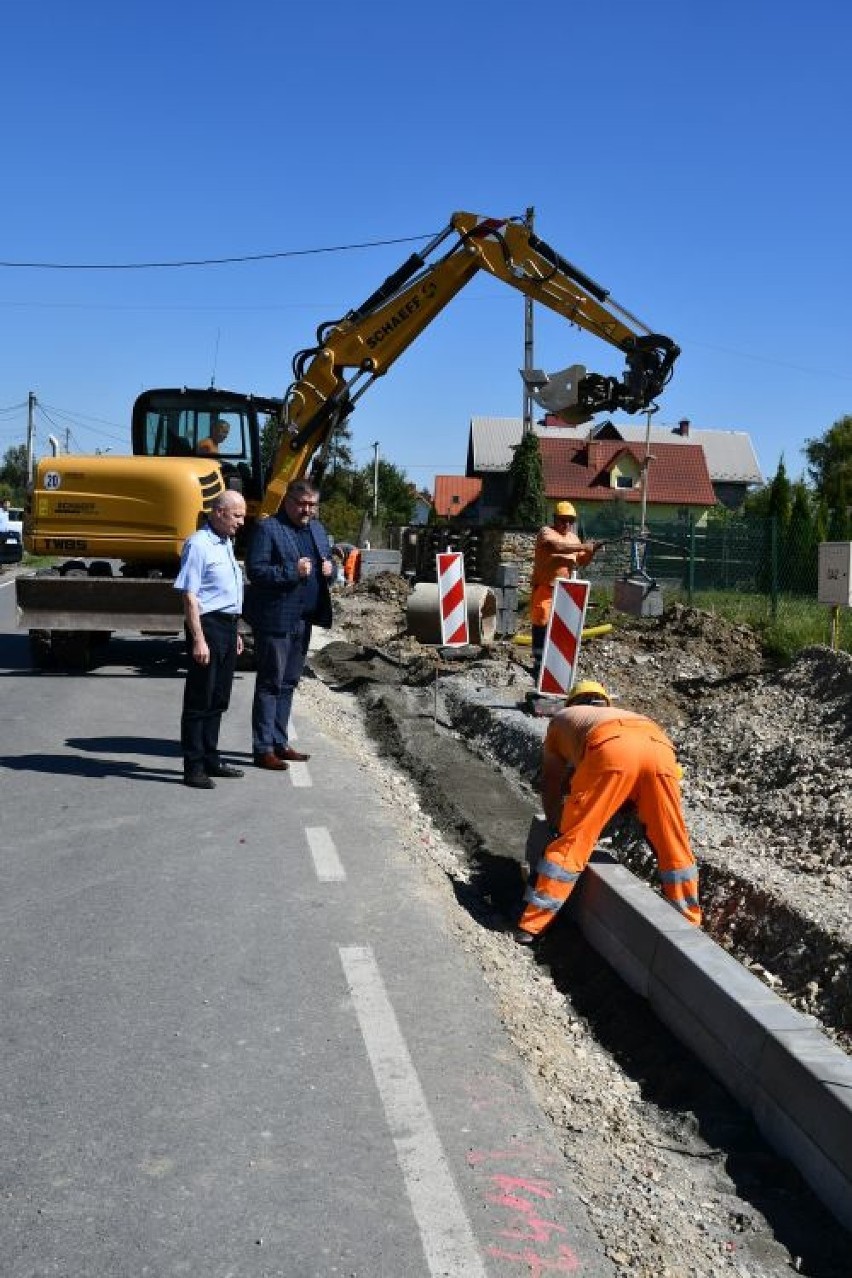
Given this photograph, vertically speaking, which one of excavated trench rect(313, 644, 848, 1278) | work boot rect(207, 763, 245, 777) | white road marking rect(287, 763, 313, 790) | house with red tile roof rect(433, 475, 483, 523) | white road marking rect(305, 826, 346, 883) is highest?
house with red tile roof rect(433, 475, 483, 523)

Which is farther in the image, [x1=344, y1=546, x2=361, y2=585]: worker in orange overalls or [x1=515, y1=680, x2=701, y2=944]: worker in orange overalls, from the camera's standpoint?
[x1=344, y1=546, x2=361, y2=585]: worker in orange overalls

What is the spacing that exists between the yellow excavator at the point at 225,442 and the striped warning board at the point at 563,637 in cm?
315

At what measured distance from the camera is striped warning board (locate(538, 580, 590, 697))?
12.0 m

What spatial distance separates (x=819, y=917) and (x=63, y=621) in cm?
1000

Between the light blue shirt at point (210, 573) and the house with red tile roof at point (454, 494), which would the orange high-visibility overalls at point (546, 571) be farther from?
the house with red tile roof at point (454, 494)

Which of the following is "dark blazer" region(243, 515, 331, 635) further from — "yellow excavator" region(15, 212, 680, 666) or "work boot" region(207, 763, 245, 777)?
"yellow excavator" region(15, 212, 680, 666)

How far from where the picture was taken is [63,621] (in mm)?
14273

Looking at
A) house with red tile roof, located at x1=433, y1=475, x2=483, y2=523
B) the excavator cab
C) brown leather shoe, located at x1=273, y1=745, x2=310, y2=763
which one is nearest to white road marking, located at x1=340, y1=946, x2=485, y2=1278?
brown leather shoe, located at x1=273, y1=745, x2=310, y2=763

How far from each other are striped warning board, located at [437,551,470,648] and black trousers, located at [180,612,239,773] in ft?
13.8

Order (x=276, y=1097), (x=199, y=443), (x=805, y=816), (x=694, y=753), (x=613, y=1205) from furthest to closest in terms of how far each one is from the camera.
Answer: (x=199, y=443), (x=694, y=753), (x=805, y=816), (x=276, y=1097), (x=613, y=1205)

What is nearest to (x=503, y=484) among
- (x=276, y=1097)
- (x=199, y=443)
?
(x=199, y=443)

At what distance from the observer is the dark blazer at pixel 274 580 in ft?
30.8

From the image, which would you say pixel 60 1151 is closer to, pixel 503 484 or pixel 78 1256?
pixel 78 1256

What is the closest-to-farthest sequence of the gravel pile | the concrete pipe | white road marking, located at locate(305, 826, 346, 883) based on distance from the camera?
the gravel pile, white road marking, located at locate(305, 826, 346, 883), the concrete pipe
